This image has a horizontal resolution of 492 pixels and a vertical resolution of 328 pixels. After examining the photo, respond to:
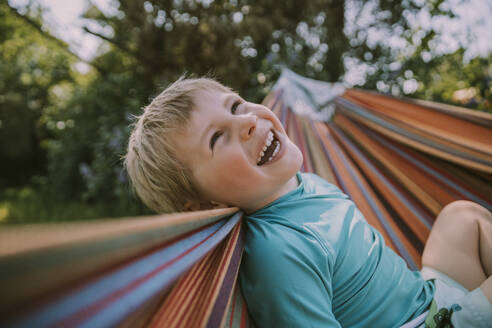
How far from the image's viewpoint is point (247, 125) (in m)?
1.09

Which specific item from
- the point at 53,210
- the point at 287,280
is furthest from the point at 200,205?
the point at 53,210

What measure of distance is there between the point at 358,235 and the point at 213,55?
300cm

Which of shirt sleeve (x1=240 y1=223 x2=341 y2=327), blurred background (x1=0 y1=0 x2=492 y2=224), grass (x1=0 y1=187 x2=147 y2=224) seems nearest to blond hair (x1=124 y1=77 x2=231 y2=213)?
shirt sleeve (x1=240 y1=223 x2=341 y2=327)

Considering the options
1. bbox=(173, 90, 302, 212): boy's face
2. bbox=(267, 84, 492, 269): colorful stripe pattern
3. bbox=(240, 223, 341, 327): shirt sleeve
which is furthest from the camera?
bbox=(267, 84, 492, 269): colorful stripe pattern

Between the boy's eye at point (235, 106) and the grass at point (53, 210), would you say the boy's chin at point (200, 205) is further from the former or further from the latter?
the grass at point (53, 210)

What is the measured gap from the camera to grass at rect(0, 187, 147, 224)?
13.2 feet

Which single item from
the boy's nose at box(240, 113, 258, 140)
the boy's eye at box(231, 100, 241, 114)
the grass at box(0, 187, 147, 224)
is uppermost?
the boy's eye at box(231, 100, 241, 114)

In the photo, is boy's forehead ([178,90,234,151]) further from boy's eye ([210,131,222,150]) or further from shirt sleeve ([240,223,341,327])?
shirt sleeve ([240,223,341,327])

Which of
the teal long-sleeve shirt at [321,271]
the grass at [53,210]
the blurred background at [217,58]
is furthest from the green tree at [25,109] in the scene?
the teal long-sleeve shirt at [321,271]

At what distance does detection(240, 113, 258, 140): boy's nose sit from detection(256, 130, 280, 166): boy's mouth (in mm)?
82

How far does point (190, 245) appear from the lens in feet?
2.23

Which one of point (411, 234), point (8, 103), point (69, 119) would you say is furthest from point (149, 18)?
point (8, 103)

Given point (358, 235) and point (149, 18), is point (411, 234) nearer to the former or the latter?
point (358, 235)

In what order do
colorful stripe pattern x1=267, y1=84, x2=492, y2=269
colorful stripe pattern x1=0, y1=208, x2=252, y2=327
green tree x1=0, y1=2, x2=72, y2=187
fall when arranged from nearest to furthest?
colorful stripe pattern x1=0, y1=208, x2=252, y2=327 < colorful stripe pattern x1=267, y1=84, x2=492, y2=269 < green tree x1=0, y1=2, x2=72, y2=187
